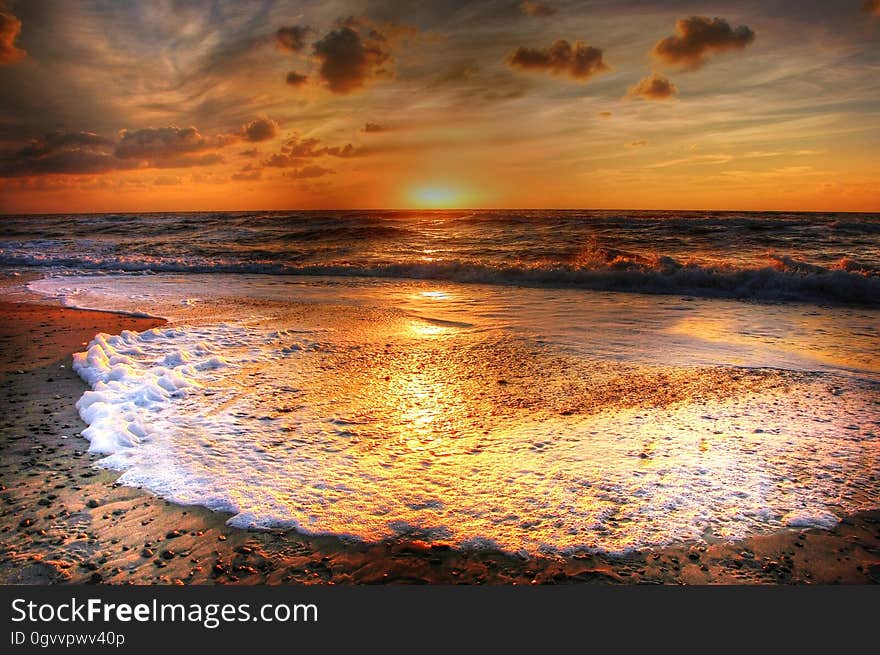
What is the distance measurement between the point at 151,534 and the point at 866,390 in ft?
19.3

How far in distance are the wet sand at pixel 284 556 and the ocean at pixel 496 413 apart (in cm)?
10

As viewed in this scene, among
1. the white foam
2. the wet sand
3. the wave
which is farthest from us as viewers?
the wave

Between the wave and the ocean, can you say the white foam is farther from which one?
the wave

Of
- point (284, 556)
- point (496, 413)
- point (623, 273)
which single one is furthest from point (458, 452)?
point (623, 273)

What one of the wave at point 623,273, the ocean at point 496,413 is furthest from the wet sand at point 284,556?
the wave at point 623,273

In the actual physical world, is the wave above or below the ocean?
above

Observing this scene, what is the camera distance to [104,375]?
4.63 meters

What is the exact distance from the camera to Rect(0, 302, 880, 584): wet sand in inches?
87.7

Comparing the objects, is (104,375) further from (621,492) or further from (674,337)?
(674,337)

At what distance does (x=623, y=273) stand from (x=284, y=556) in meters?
11.7

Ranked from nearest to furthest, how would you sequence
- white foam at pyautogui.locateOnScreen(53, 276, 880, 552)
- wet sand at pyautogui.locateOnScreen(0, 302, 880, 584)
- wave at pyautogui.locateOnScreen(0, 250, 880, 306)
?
wet sand at pyautogui.locateOnScreen(0, 302, 880, 584) < white foam at pyautogui.locateOnScreen(53, 276, 880, 552) < wave at pyautogui.locateOnScreen(0, 250, 880, 306)

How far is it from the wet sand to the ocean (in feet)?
A: 0.31

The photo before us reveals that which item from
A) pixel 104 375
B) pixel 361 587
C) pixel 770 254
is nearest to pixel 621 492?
pixel 361 587

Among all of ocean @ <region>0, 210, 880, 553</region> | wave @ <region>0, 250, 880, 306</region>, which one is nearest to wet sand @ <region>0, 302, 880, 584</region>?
ocean @ <region>0, 210, 880, 553</region>
